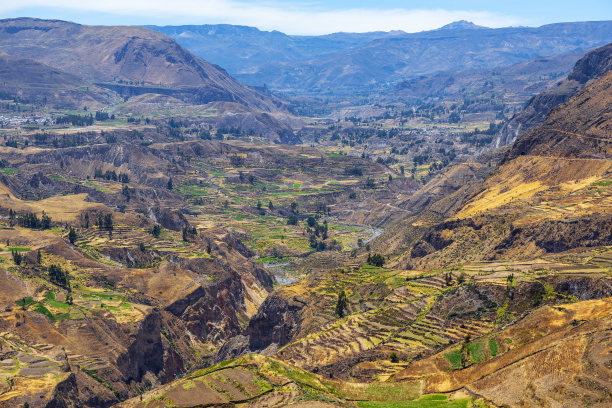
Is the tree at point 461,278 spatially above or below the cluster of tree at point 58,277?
above

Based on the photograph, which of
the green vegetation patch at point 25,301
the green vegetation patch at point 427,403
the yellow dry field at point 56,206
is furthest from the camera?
the yellow dry field at point 56,206

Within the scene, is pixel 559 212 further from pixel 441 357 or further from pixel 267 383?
pixel 267 383

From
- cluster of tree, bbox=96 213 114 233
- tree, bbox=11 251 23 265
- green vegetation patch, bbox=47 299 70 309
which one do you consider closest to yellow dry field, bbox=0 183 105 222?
cluster of tree, bbox=96 213 114 233

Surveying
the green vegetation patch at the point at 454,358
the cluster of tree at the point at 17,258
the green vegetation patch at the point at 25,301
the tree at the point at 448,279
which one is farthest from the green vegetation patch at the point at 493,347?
the cluster of tree at the point at 17,258

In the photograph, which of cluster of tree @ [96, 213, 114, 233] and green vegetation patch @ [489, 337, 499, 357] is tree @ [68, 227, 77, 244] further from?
green vegetation patch @ [489, 337, 499, 357]

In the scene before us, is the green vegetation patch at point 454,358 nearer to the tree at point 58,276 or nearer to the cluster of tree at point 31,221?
the tree at point 58,276

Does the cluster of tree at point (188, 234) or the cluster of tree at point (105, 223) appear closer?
the cluster of tree at point (105, 223)

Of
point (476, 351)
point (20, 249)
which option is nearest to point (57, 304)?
point (20, 249)

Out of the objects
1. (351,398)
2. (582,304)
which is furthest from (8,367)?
(582,304)

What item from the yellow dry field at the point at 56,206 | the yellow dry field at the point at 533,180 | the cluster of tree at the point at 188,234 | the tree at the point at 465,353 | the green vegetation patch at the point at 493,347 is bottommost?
the cluster of tree at the point at 188,234
